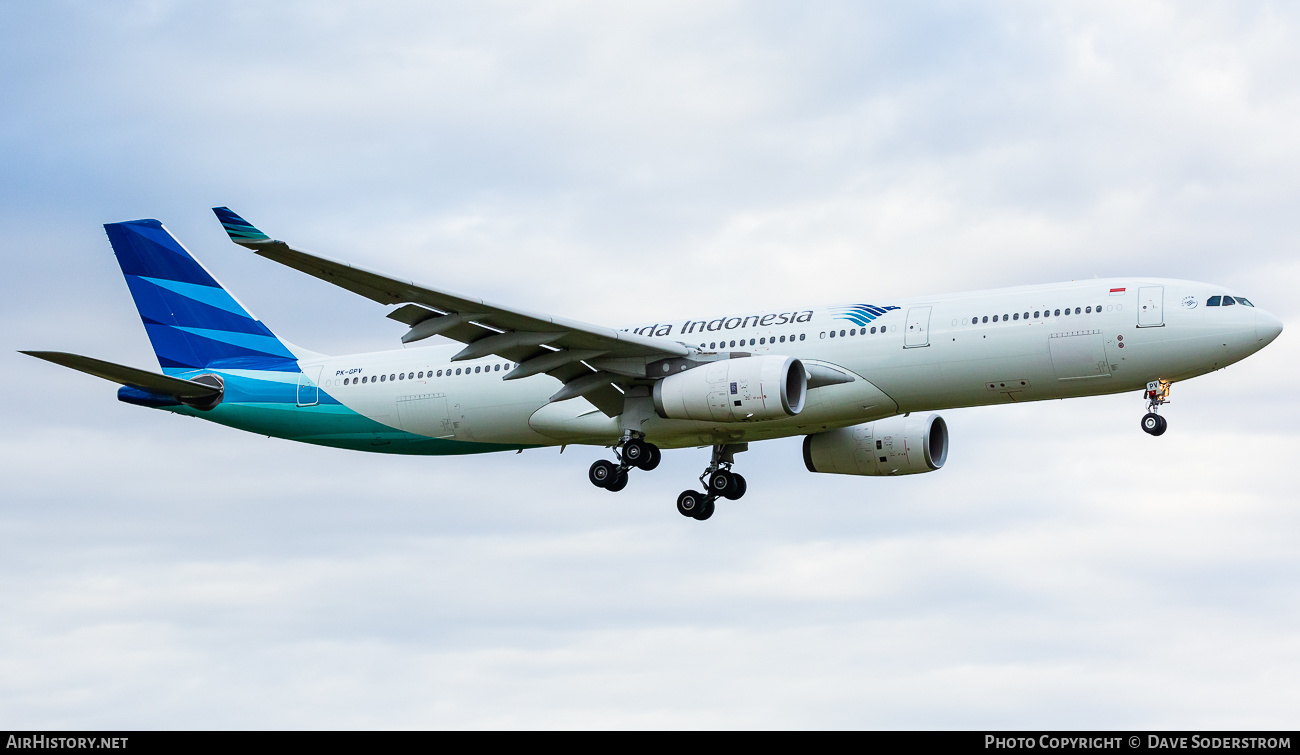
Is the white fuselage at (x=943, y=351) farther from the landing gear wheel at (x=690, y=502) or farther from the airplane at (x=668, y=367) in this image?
the landing gear wheel at (x=690, y=502)

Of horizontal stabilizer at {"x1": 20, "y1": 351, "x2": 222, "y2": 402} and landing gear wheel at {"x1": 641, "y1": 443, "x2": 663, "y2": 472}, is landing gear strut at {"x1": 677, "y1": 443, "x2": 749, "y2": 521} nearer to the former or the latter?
landing gear wheel at {"x1": 641, "y1": 443, "x2": 663, "y2": 472}

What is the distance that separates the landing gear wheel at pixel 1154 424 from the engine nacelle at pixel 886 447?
7671mm

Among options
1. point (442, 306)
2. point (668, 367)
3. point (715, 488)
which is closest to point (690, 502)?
point (715, 488)

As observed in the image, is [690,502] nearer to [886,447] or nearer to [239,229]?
[886,447]

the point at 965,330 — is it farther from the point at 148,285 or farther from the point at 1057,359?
the point at 148,285

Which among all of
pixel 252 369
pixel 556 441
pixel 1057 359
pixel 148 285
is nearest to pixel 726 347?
pixel 556 441

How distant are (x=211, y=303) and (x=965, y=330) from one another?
71.0 ft

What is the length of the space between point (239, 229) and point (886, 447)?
18810 mm

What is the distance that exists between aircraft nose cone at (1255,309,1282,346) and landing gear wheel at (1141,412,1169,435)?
2.66 meters

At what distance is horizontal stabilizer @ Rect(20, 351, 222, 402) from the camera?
3506 centimetres

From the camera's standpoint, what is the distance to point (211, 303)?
42.8 m

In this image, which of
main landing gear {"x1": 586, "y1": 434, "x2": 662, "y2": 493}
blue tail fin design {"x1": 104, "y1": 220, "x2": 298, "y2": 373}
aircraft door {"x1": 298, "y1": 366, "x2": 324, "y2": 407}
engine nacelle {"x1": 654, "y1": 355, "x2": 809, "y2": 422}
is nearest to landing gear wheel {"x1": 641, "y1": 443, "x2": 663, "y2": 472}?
main landing gear {"x1": 586, "y1": 434, "x2": 662, "y2": 493}

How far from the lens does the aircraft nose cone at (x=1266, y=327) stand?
106ft

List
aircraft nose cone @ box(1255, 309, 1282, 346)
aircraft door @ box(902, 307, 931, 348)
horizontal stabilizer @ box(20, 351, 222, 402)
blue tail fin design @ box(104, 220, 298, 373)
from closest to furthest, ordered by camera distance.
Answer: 1. aircraft nose cone @ box(1255, 309, 1282, 346)
2. aircraft door @ box(902, 307, 931, 348)
3. horizontal stabilizer @ box(20, 351, 222, 402)
4. blue tail fin design @ box(104, 220, 298, 373)
